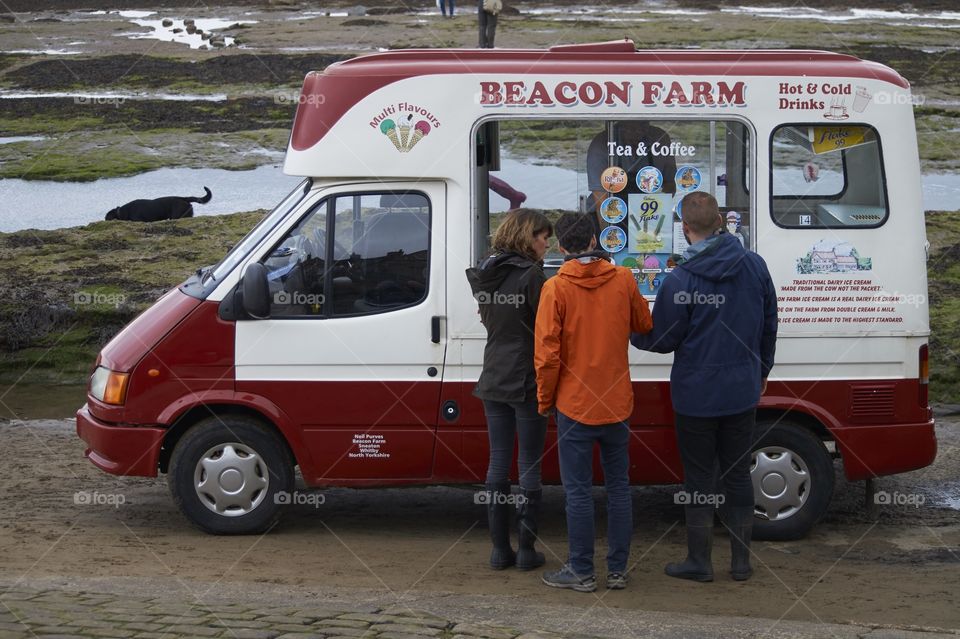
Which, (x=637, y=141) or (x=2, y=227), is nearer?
(x=637, y=141)

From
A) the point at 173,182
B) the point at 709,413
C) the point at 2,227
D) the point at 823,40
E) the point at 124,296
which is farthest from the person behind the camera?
the point at 823,40

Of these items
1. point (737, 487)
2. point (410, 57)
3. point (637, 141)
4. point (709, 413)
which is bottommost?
point (737, 487)

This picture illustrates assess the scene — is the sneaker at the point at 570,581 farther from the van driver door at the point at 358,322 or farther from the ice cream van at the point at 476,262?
the van driver door at the point at 358,322

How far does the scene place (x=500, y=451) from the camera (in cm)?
677

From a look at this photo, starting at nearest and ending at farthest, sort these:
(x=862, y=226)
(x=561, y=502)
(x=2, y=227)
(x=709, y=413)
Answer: (x=709, y=413), (x=862, y=226), (x=561, y=502), (x=2, y=227)

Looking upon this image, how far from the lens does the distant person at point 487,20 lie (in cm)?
1450

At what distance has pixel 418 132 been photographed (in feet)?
24.0

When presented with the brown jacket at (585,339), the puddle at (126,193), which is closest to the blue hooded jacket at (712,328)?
the brown jacket at (585,339)

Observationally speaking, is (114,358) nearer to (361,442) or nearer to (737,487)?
(361,442)

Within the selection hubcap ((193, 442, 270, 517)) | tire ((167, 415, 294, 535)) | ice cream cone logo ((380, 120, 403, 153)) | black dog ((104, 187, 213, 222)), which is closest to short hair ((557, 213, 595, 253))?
ice cream cone logo ((380, 120, 403, 153))

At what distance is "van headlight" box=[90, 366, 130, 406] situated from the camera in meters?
7.48

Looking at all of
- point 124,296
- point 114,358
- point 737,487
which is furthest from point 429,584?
point 124,296

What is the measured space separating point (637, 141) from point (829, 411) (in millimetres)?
1961

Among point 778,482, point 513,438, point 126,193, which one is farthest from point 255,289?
point 126,193
